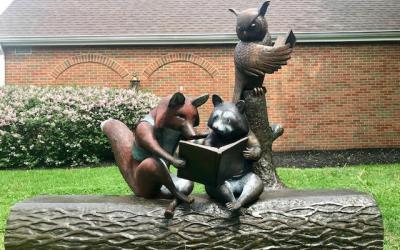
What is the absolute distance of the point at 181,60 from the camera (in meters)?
13.8

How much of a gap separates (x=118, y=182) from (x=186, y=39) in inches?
256

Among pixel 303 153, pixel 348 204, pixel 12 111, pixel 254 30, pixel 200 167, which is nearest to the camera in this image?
pixel 200 167

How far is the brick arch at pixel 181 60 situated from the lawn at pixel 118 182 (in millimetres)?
4576

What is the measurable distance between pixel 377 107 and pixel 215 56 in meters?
4.61

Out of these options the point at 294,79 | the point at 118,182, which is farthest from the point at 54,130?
the point at 294,79

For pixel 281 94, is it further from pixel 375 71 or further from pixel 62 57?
pixel 62 57

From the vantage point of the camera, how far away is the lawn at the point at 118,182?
22.0 ft

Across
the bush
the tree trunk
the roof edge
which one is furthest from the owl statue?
the roof edge

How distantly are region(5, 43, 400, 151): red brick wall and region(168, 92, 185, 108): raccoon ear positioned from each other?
1037 cm

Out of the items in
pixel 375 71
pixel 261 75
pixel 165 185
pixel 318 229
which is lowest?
pixel 318 229

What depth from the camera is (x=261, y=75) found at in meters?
4.78

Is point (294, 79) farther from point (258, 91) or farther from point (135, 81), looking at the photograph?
point (258, 91)

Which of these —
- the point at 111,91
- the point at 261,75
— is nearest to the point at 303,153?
the point at 111,91

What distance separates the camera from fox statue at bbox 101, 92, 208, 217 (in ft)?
10.9
